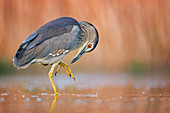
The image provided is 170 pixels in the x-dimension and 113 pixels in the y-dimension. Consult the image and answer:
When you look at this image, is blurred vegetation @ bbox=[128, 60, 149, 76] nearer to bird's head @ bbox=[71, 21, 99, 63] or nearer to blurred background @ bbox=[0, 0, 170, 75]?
blurred background @ bbox=[0, 0, 170, 75]

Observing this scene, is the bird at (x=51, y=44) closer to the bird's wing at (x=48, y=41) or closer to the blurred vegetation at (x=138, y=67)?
the bird's wing at (x=48, y=41)

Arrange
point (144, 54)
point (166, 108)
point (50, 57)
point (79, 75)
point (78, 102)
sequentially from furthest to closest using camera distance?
point (144, 54), point (79, 75), point (50, 57), point (78, 102), point (166, 108)

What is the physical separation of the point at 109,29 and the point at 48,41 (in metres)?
4.76

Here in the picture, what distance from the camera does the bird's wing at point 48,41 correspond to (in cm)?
707

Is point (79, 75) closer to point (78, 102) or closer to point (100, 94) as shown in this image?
point (100, 94)

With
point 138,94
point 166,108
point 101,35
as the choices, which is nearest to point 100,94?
point 138,94

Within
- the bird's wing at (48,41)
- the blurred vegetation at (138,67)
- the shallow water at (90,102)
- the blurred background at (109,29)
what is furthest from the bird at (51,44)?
the blurred vegetation at (138,67)

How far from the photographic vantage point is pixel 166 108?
16.3 feet

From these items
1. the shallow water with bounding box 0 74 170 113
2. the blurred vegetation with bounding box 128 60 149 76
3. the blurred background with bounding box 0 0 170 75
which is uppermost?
the blurred background with bounding box 0 0 170 75

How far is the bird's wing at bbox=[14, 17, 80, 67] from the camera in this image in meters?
7.07

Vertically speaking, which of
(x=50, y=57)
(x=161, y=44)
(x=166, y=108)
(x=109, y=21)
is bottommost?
(x=166, y=108)

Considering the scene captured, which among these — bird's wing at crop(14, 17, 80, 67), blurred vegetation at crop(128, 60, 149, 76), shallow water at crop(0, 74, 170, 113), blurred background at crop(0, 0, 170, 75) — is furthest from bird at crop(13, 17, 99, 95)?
blurred vegetation at crop(128, 60, 149, 76)

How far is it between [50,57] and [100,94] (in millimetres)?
1293

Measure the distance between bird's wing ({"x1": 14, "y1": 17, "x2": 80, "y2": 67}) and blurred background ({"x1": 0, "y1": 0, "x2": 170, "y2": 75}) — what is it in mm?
3994
